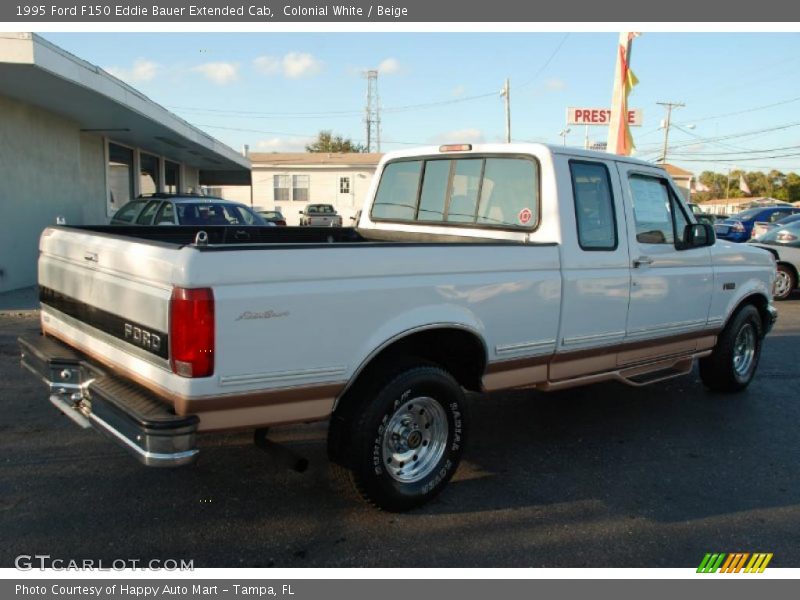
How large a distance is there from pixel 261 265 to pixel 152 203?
9679 millimetres

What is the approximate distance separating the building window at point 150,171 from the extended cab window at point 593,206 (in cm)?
1733

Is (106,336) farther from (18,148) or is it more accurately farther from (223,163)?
(223,163)

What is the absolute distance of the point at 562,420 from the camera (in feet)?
17.6

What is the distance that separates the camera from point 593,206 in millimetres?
4539

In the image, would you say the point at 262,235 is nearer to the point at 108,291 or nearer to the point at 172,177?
the point at 108,291

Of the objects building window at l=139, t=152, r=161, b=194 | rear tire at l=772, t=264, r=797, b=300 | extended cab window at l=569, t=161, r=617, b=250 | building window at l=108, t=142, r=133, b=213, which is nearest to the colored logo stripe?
extended cab window at l=569, t=161, r=617, b=250

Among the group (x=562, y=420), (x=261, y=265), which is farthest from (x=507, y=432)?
(x=261, y=265)

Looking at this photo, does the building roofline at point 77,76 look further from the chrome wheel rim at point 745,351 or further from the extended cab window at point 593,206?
the chrome wheel rim at point 745,351

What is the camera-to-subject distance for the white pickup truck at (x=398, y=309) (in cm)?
287

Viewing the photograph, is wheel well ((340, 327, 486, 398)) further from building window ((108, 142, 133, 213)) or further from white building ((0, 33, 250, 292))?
building window ((108, 142, 133, 213))

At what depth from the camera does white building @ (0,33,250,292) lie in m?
9.14

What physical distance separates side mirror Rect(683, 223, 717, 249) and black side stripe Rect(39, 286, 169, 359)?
4.09m

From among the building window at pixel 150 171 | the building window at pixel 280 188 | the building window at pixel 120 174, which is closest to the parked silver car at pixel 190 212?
the building window at pixel 120 174

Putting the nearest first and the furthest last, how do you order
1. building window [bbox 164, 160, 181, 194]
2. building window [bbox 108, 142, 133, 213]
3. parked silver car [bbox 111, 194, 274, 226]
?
parked silver car [bbox 111, 194, 274, 226], building window [bbox 108, 142, 133, 213], building window [bbox 164, 160, 181, 194]
